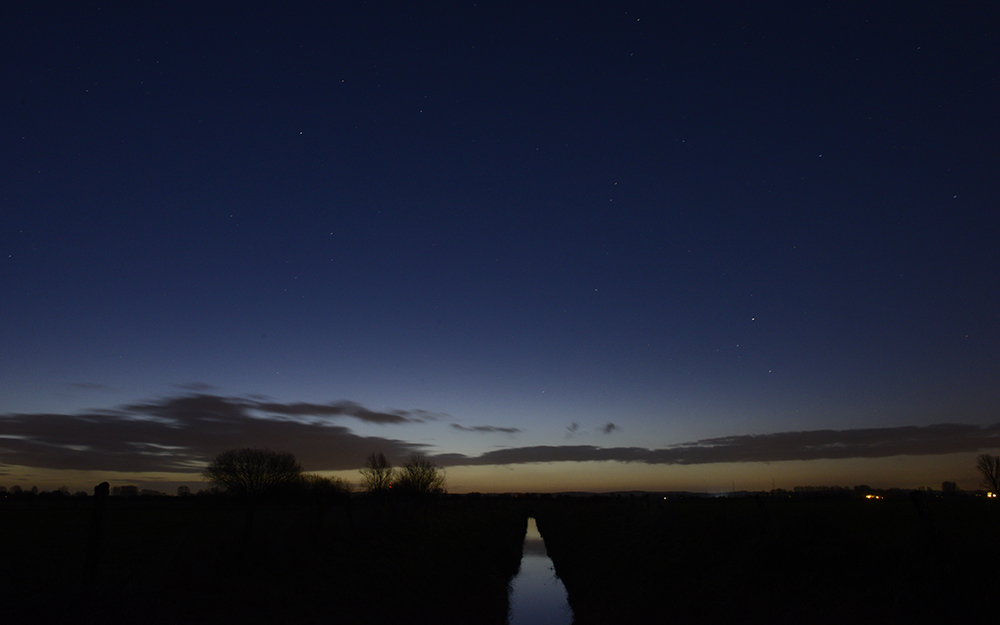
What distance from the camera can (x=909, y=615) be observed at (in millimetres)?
10234

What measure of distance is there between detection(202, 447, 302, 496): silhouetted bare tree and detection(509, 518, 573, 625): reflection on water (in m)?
90.5

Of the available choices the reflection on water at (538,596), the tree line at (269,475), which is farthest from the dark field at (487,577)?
the tree line at (269,475)

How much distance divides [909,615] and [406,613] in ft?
37.0

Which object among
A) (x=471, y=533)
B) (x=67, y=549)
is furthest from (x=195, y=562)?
(x=471, y=533)

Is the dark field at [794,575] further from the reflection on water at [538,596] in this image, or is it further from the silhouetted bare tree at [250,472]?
the silhouetted bare tree at [250,472]

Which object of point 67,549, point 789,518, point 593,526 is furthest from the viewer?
point 593,526

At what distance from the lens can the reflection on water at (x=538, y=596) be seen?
2028 centimetres

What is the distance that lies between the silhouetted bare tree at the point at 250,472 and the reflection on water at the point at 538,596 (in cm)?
9053

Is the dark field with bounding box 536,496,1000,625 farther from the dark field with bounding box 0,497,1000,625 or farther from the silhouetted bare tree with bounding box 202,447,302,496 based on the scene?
the silhouetted bare tree with bounding box 202,447,302,496

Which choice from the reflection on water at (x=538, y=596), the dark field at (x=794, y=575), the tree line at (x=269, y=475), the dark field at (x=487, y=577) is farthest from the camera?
the tree line at (x=269, y=475)

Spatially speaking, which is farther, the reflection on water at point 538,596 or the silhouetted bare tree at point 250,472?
the silhouetted bare tree at point 250,472

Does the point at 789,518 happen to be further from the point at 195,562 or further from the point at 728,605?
the point at 195,562

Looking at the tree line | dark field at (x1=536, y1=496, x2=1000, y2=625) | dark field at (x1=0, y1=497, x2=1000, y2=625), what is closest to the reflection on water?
dark field at (x1=0, y1=497, x2=1000, y2=625)

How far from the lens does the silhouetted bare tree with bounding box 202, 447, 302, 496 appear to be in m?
112
